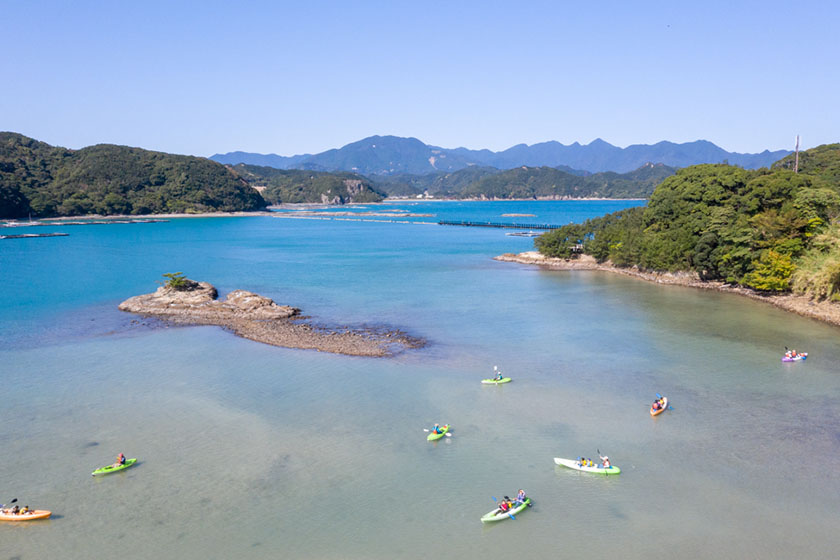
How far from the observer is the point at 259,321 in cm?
A: 4009

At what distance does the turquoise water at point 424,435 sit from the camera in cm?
1658

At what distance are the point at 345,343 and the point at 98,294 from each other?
3126 cm

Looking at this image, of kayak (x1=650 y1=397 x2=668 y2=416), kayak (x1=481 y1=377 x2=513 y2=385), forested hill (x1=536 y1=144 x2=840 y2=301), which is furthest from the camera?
forested hill (x1=536 y1=144 x2=840 y2=301)

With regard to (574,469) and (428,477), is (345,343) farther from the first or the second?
(574,469)

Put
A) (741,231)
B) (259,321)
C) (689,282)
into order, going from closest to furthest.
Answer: (259,321) → (741,231) → (689,282)

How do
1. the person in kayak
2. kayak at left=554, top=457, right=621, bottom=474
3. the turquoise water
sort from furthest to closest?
the person in kayak < kayak at left=554, top=457, right=621, bottom=474 < the turquoise water

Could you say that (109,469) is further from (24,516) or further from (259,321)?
(259,321)

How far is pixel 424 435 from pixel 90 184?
629 feet

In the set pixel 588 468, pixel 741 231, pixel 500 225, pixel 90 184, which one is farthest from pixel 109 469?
pixel 90 184

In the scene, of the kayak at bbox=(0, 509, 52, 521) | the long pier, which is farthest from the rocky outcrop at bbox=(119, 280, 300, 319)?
the long pier

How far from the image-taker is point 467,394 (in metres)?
26.6

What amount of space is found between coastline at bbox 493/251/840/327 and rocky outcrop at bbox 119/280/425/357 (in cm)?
2931

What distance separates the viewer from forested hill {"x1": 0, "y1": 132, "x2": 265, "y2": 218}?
159875 millimetres

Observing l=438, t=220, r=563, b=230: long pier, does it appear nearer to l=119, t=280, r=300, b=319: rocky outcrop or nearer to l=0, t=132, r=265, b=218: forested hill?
l=0, t=132, r=265, b=218: forested hill
